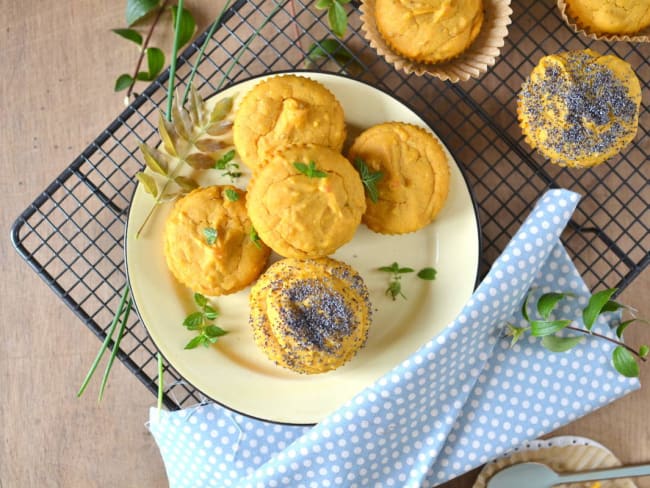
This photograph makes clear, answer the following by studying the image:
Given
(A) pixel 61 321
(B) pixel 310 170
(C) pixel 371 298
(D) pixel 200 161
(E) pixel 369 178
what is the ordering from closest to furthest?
(B) pixel 310 170 → (E) pixel 369 178 → (D) pixel 200 161 → (C) pixel 371 298 → (A) pixel 61 321

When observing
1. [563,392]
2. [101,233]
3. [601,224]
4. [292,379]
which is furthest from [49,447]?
[601,224]

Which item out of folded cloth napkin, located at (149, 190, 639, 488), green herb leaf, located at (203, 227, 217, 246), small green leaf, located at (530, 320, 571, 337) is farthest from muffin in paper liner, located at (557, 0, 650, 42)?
green herb leaf, located at (203, 227, 217, 246)

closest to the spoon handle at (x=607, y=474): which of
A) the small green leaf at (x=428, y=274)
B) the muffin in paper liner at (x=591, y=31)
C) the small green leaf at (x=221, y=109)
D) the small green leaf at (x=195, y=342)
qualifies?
the small green leaf at (x=428, y=274)

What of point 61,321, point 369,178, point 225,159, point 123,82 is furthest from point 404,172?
point 61,321

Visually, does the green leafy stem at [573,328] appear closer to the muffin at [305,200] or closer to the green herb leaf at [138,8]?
the muffin at [305,200]

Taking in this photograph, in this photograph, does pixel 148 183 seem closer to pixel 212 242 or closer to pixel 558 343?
pixel 212 242

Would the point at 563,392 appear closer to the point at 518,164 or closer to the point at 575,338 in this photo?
the point at 575,338
